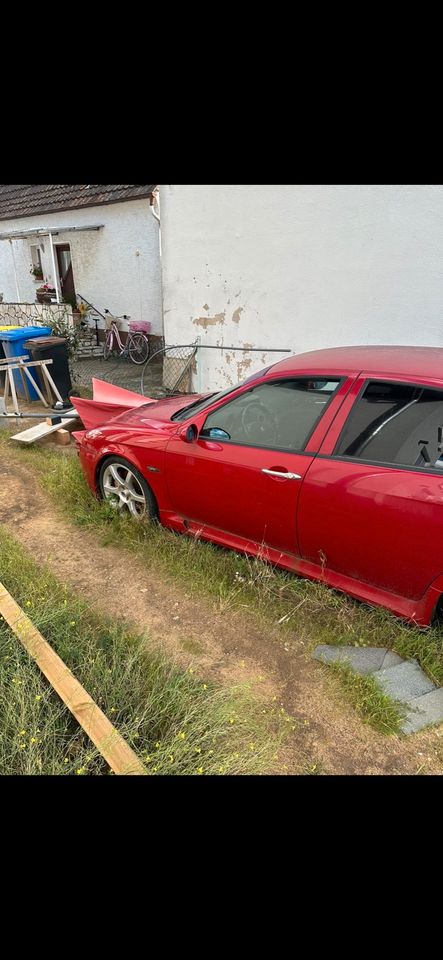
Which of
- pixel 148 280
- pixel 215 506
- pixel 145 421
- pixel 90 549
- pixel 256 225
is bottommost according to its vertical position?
pixel 90 549

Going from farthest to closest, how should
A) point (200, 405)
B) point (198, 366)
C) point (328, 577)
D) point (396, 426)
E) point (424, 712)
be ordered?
1. point (198, 366)
2. point (200, 405)
3. point (328, 577)
4. point (396, 426)
5. point (424, 712)

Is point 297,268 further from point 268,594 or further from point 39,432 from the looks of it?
point 268,594

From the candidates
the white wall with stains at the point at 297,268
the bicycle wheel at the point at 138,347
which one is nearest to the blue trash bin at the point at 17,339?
the white wall with stains at the point at 297,268

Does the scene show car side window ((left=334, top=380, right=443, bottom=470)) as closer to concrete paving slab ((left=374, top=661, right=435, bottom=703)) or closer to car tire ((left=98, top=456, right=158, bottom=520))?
concrete paving slab ((left=374, top=661, right=435, bottom=703))

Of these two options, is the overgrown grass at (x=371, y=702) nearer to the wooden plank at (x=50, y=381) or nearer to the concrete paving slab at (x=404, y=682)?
the concrete paving slab at (x=404, y=682)

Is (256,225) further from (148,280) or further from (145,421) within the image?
(148,280)

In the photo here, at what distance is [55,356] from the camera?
734 centimetres

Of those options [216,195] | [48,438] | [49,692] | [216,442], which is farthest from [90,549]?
[216,195]

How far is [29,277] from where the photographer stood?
15.7 m

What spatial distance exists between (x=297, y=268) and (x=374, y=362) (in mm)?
3943

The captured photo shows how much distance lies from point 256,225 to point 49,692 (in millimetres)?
6102

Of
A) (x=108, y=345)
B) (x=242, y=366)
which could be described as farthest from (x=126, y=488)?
(x=108, y=345)

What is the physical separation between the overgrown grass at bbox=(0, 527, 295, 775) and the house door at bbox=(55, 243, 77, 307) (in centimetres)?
1273

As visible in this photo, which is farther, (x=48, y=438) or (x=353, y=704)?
(x=48, y=438)
